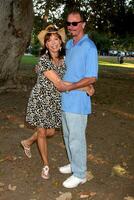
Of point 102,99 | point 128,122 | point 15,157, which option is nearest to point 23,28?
point 102,99

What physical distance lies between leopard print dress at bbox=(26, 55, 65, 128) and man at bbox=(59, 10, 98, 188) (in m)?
0.20

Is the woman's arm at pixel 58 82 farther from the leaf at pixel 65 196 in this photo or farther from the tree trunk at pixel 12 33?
the tree trunk at pixel 12 33

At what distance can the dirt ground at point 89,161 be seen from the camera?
6.08 meters

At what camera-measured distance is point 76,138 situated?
5.91 meters

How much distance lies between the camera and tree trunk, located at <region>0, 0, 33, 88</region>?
511 inches

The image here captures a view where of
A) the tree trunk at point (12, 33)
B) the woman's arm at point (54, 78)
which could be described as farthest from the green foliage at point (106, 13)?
the woman's arm at point (54, 78)

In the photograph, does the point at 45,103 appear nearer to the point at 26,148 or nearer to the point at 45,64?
the point at 45,64

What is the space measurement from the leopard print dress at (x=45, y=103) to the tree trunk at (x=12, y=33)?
23.6 ft

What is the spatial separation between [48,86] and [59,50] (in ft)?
1.62

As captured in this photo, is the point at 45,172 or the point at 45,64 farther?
the point at 45,172

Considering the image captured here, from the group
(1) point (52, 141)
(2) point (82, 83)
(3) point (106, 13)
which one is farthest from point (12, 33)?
(3) point (106, 13)

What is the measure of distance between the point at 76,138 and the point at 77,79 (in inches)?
30.2

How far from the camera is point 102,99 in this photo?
14.2 m

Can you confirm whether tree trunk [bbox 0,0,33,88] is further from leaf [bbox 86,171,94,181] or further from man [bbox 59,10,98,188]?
man [bbox 59,10,98,188]
